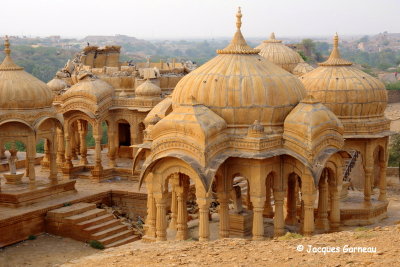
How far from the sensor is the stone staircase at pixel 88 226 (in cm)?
1881

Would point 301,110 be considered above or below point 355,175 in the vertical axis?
above

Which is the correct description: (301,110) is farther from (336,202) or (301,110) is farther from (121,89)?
(121,89)

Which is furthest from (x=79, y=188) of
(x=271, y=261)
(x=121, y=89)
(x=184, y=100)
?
(x=271, y=261)

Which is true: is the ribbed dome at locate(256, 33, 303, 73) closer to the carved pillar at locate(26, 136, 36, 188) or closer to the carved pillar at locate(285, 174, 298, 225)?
the carved pillar at locate(285, 174, 298, 225)

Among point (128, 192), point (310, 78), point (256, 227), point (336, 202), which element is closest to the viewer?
point (256, 227)

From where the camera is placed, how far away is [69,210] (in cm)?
1964

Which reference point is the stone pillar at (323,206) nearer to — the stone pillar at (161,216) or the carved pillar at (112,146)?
the stone pillar at (161,216)

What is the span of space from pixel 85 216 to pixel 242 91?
6.44 metres

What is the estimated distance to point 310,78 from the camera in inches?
765

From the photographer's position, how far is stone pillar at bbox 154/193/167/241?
15734mm

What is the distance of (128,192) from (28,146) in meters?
3.48

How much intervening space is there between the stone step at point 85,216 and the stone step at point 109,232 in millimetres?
658

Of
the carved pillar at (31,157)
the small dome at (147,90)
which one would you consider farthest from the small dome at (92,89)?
the carved pillar at (31,157)

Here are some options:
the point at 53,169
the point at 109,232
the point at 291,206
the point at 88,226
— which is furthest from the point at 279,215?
the point at 53,169
